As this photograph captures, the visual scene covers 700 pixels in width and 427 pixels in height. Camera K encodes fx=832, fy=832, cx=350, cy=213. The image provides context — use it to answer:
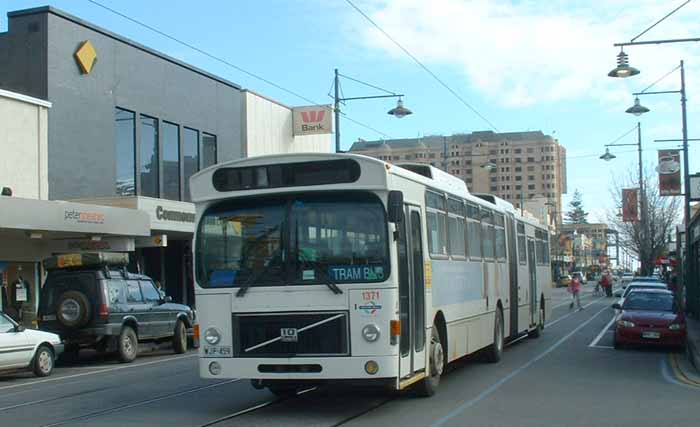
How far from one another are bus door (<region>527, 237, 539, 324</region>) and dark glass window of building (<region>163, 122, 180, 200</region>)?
1478cm

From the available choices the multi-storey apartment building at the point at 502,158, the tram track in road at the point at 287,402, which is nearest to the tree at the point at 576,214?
the multi-storey apartment building at the point at 502,158

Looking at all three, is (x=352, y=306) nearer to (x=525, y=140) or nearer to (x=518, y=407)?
(x=518, y=407)

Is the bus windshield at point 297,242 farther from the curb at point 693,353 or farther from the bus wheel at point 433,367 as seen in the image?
the curb at point 693,353

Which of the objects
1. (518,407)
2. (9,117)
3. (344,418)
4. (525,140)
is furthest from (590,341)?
(525,140)

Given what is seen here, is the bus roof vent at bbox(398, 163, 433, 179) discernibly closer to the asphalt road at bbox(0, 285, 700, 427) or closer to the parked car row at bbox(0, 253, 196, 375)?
the asphalt road at bbox(0, 285, 700, 427)

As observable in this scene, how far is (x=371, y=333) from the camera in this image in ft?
32.6

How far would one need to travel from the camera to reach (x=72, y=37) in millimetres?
25781

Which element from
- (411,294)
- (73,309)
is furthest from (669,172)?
(411,294)

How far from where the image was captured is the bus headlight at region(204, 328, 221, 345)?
10438 millimetres

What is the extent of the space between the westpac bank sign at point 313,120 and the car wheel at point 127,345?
59.5 ft

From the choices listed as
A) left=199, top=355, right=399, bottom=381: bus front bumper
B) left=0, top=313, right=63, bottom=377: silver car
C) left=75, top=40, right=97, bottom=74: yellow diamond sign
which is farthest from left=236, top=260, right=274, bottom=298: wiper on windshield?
left=75, top=40, right=97, bottom=74: yellow diamond sign

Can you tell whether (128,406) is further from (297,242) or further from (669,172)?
(669,172)

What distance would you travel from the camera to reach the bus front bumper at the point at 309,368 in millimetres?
9883

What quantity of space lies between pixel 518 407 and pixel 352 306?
113 inches
